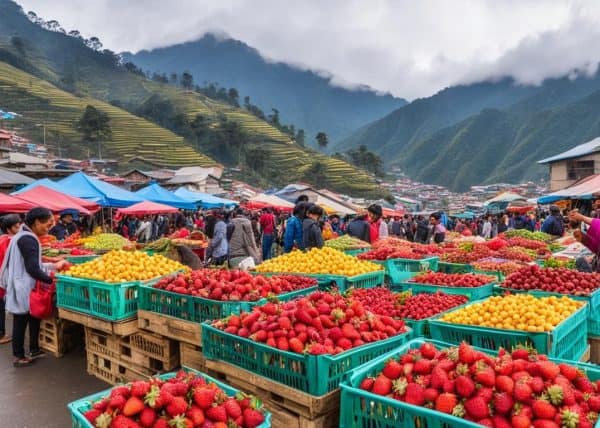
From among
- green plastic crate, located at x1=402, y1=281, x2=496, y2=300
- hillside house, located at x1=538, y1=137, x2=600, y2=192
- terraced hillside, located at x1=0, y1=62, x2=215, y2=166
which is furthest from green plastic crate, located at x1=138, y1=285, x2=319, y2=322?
terraced hillside, located at x1=0, y1=62, x2=215, y2=166

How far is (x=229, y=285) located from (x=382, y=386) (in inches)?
79.5

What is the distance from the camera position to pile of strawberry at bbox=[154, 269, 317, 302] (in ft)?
13.2

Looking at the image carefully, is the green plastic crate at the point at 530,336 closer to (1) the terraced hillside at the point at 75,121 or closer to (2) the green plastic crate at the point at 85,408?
(2) the green plastic crate at the point at 85,408

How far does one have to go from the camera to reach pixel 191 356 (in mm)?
4004

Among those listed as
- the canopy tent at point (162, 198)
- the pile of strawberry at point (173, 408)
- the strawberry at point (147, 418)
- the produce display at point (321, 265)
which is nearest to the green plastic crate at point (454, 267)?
the produce display at point (321, 265)

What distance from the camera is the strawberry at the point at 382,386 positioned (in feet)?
7.88

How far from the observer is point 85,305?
4926 millimetres

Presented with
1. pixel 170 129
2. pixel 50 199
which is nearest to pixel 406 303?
pixel 50 199

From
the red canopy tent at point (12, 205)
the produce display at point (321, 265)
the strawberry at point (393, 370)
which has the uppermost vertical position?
the red canopy tent at point (12, 205)

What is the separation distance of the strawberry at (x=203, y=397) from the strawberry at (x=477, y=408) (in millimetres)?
1204

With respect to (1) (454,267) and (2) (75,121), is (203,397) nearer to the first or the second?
(1) (454,267)

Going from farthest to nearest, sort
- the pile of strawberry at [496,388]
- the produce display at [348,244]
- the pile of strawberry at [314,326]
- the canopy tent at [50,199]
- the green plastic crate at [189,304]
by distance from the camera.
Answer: the canopy tent at [50,199] → the produce display at [348,244] → the green plastic crate at [189,304] → the pile of strawberry at [314,326] → the pile of strawberry at [496,388]

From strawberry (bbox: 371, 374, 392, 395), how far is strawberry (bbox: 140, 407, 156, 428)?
3.57 ft

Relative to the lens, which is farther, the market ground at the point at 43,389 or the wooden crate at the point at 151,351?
the wooden crate at the point at 151,351
